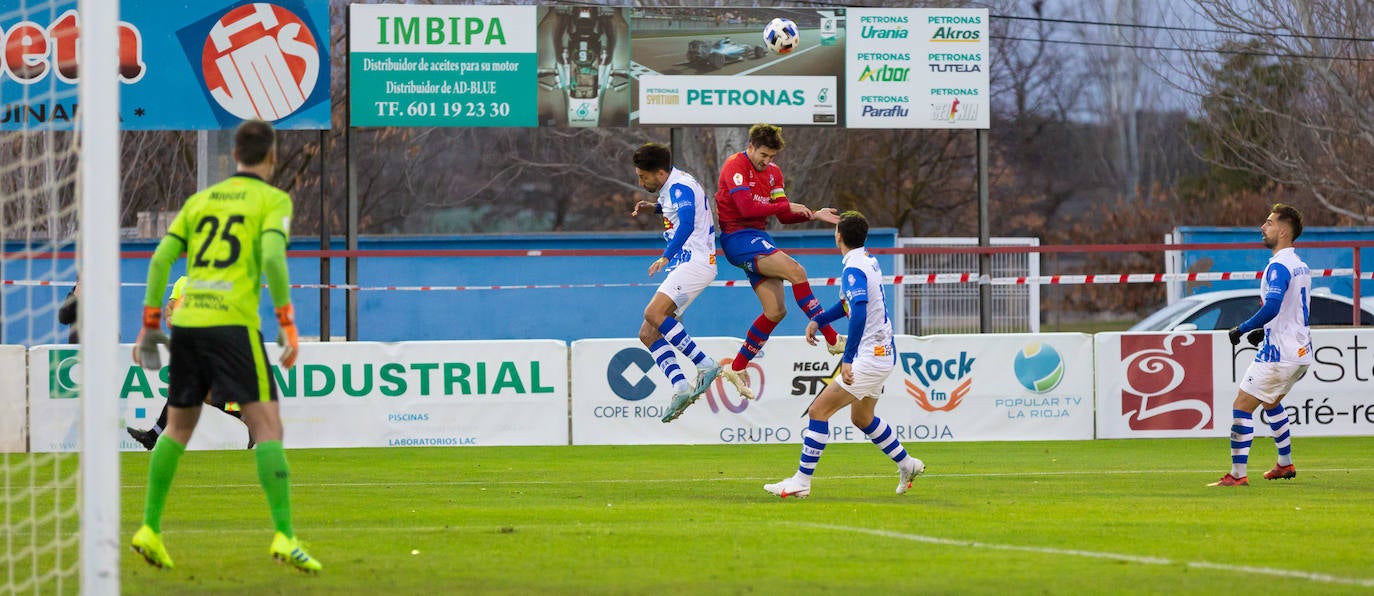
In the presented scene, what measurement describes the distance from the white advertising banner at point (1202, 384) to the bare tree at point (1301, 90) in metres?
14.1

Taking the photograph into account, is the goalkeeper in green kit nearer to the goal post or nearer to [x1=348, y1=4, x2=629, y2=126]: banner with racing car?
the goal post

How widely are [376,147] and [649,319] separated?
31.4m

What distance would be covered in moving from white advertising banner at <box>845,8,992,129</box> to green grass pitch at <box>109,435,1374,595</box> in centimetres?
780

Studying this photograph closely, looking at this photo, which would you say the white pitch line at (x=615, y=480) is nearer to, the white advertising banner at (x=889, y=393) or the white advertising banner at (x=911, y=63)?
the white advertising banner at (x=889, y=393)

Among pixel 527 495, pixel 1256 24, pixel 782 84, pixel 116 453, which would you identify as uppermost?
pixel 1256 24

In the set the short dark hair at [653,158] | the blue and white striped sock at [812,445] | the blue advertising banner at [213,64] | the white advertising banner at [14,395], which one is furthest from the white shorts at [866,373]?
the blue advertising banner at [213,64]

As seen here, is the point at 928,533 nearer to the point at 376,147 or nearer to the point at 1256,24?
the point at 1256,24

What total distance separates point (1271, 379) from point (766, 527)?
5.43 m

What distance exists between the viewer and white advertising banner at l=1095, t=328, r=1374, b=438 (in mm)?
18516

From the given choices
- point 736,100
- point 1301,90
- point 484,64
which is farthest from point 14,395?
point 1301,90

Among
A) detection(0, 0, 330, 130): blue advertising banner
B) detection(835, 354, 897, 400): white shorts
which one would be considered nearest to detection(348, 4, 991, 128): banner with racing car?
detection(0, 0, 330, 130): blue advertising banner

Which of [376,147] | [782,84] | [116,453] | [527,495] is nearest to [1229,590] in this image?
[116,453]

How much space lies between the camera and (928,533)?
9.01m

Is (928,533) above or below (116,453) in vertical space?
below
